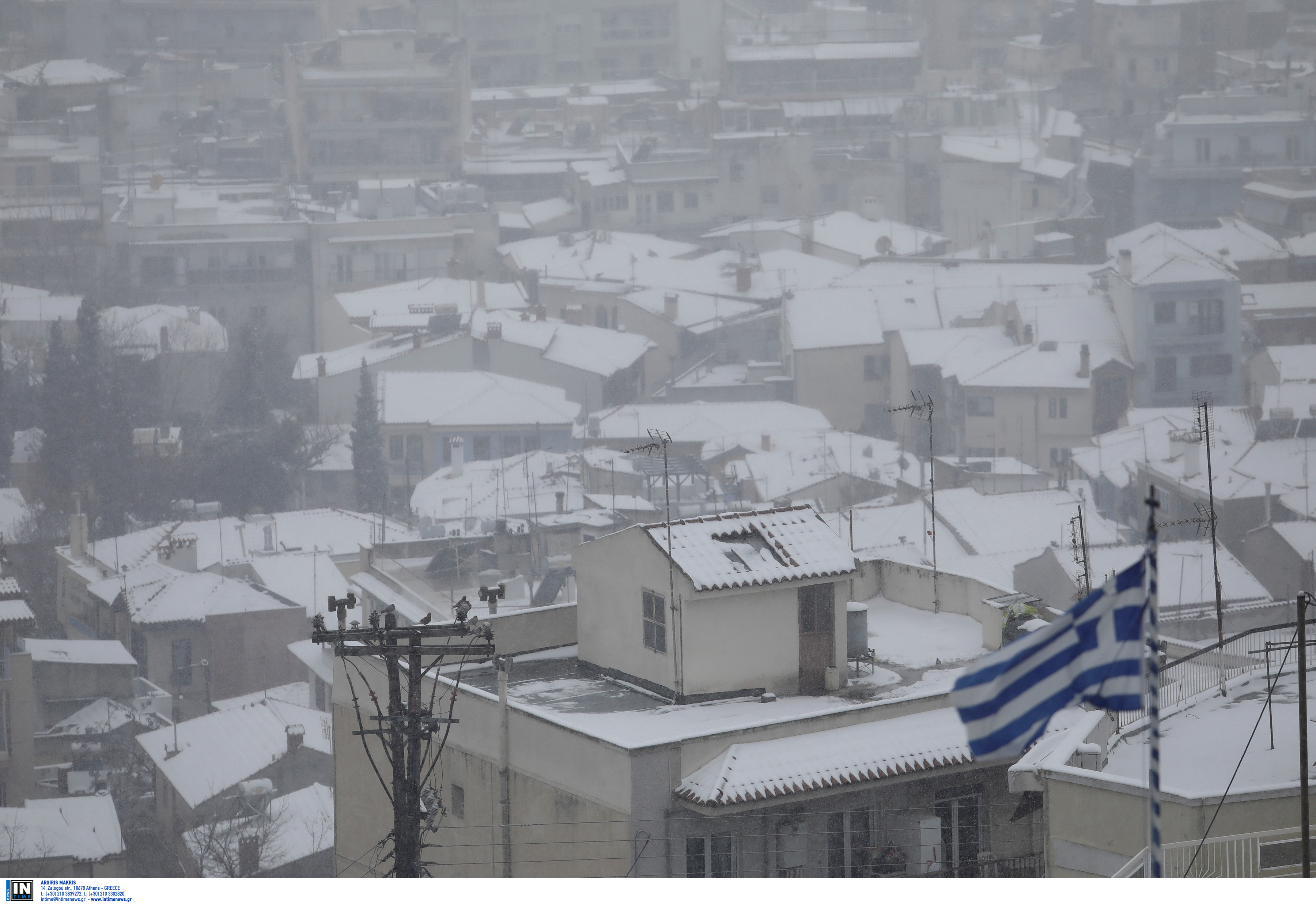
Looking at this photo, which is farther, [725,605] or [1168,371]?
[1168,371]

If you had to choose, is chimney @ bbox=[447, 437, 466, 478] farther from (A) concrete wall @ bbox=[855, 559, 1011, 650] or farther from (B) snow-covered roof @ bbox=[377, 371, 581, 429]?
(A) concrete wall @ bbox=[855, 559, 1011, 650]

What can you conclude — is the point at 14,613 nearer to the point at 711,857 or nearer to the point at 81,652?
the point at 81,652

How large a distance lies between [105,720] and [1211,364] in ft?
37.8

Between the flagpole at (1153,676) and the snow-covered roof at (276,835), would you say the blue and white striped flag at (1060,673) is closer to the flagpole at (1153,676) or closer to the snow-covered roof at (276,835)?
the flagpole at (1153,676)

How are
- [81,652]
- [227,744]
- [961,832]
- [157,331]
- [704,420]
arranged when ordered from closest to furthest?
[961,832], [227,744], [81,652], [704,420], [157,331]

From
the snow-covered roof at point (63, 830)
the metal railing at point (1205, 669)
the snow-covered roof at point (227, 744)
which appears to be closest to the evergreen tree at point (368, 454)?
the snow-covered roof at point (227, 744)

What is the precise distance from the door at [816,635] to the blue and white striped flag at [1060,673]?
9.51 feet

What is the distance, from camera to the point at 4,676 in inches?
412

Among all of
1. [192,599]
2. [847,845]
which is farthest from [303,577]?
[847,845]

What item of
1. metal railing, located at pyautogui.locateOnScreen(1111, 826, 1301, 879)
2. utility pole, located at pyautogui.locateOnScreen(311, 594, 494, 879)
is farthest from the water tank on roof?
metal railing, located at pyautogui.locateOnScreen(1111, 826, 1301, 879)

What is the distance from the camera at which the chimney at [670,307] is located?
72.4 ft

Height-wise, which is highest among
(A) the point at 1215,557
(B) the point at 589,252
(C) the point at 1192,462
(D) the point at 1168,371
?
(A) the point at 1215,557

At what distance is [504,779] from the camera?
512 centimetres

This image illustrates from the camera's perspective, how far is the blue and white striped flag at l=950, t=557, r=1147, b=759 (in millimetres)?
2561
